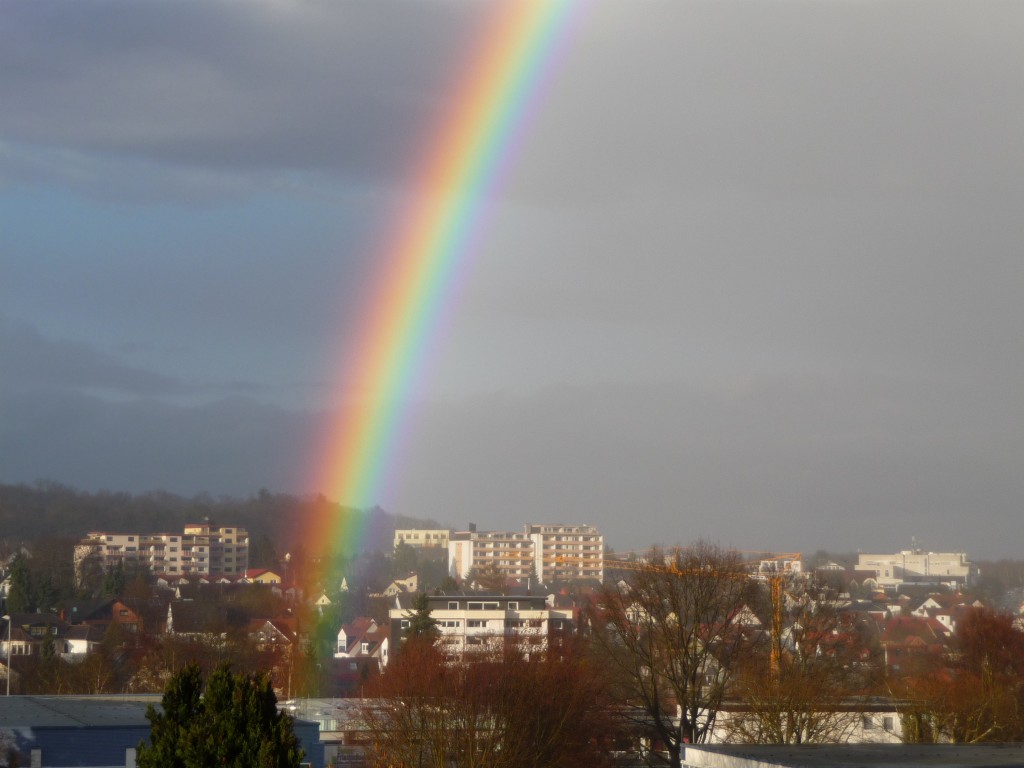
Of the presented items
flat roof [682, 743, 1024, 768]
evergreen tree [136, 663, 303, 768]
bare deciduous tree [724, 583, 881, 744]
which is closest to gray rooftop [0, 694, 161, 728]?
flat roof [682, 743, 1024, 768]

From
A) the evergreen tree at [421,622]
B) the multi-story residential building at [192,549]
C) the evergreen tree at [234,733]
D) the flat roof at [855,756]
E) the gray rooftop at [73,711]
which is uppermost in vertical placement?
the multi-story residential building at [192,549]

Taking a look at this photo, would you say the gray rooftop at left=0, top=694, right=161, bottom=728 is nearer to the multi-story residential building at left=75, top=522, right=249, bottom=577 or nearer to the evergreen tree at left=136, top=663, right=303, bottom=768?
the evergreen tree at left=136, top=663, right=303, bottom=768

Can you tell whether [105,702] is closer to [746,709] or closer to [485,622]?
[746,709]

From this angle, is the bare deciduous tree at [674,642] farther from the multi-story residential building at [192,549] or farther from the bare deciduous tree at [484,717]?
the multi-story residential building at [192,549]

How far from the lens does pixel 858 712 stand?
4238cm

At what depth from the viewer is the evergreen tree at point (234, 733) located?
16391 millimetres

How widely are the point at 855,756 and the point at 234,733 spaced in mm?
13676

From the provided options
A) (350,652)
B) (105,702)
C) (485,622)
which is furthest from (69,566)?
(105,702)

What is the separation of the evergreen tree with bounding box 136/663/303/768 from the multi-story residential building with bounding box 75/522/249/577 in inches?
5909

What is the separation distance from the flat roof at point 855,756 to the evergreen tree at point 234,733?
1020cm

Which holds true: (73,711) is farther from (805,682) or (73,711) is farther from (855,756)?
(855,756)

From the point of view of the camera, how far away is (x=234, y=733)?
53.9 feet

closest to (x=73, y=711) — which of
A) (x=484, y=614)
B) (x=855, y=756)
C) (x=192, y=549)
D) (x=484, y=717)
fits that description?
(x=484, y=717)

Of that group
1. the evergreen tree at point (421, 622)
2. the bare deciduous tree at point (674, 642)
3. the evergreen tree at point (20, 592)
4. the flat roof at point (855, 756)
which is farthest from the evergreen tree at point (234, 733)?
the evergreen tree at point (20, 592)
